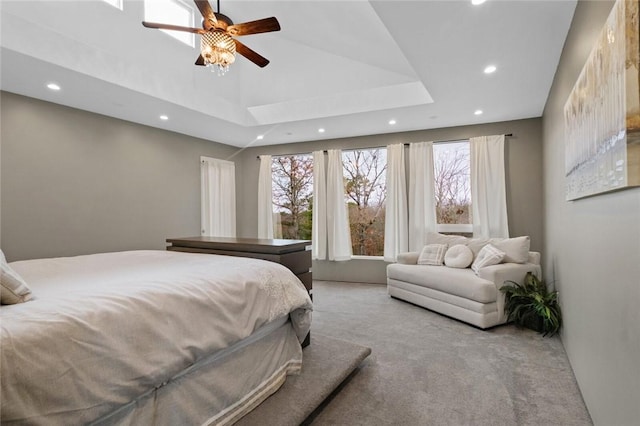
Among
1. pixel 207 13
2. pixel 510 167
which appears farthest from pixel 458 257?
pixel 207 13

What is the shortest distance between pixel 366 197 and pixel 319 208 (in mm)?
855

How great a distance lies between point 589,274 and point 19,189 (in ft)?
16.5

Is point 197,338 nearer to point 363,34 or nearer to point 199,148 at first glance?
point 363,34

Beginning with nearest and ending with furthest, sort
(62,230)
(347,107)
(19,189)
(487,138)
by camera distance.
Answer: (19,189), (62,230), (347,107), (487,138)

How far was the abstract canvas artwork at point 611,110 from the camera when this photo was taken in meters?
1.12

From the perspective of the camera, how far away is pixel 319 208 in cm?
570

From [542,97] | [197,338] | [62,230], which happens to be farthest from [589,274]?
[62,230]

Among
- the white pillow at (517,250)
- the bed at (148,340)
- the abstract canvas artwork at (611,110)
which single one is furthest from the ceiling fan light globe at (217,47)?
the white pillow at (517,250)

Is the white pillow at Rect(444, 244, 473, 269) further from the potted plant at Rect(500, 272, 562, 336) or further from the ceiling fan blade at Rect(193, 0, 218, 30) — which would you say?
the ceiling fan blade at Rect(193, 0, 218, 30)

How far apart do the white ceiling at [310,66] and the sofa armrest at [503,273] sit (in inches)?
75.7

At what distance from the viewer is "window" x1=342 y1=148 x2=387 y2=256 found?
216 inches

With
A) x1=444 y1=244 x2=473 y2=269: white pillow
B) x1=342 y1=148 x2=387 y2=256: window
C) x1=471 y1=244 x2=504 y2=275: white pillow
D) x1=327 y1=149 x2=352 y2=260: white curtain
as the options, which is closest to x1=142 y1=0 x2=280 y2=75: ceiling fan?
x1=471 y1=244 x2=504 y2=275: white pillow

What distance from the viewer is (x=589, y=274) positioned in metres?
1.89

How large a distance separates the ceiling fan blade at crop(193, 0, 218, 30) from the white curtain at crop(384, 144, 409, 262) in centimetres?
362
